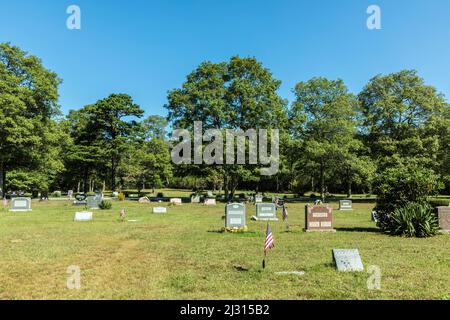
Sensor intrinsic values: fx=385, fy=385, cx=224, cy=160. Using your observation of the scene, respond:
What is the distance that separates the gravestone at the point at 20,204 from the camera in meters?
28.8

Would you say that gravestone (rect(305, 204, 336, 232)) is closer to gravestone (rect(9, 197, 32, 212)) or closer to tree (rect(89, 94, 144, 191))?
gravestone (rect(9, 197, 32, 212))

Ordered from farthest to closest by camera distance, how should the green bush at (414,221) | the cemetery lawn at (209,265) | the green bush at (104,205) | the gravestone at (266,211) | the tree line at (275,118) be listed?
the tree line at (275,118) < the green bush at (104,205) < the gravestone at (266,211) < the green bush at (414,221) < the cemetery lawn at (209,265)

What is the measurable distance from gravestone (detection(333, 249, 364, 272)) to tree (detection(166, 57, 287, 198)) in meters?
31.3

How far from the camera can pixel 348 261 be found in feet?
31.1

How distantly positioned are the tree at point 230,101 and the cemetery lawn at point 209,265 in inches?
1046

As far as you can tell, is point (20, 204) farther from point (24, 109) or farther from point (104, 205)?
point (24, 109)

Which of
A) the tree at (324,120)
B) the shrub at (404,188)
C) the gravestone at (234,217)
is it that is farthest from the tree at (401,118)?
the gravestone at (234,217)

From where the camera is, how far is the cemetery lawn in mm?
7598

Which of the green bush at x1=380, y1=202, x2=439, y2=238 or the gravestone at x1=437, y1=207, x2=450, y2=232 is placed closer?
the green bush at x1=380, y1=202, x2=439, y2=238

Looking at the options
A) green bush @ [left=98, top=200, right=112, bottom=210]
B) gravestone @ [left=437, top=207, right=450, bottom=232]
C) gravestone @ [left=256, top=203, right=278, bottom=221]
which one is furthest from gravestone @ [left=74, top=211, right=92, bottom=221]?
gravestone @ [left=437, top=207, right=450, bottom=232]

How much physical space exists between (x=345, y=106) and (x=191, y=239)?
1422 inches

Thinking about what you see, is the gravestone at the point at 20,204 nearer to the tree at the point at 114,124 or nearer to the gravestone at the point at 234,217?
the gravestone at the point at 234,217

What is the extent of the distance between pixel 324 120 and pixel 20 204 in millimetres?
33002
